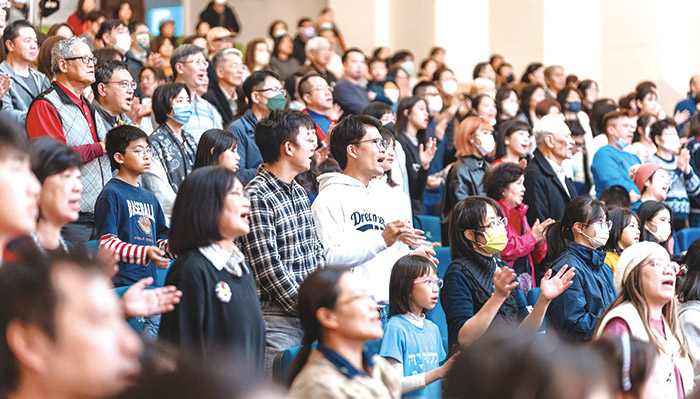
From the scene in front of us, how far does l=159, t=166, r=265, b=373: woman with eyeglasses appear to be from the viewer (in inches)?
118

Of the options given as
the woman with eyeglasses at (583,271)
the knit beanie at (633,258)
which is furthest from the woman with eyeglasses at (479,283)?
the knit beanie at (633,258)

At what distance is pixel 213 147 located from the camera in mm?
5031

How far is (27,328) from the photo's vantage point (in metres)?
1.89

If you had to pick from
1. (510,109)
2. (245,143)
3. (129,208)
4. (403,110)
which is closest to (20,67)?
(245,143)

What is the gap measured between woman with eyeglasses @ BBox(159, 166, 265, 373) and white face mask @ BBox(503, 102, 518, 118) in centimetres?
598

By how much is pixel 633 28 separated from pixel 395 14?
3.47 metres

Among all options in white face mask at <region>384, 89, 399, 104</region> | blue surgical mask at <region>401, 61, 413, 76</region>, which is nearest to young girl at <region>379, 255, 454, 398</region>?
white face mask at <region>384, 89, 399, 104</region>

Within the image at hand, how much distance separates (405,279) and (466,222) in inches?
25.6

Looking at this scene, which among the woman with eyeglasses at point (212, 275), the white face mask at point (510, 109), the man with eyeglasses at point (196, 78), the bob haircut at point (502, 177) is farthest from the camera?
the white face mask at point (510, 109)

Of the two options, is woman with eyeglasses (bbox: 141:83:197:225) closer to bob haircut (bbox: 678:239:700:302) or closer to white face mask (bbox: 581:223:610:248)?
white face mask (bbox: 581:223:610:248)

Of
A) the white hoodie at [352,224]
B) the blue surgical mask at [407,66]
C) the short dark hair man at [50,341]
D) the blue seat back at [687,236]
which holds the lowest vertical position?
the blue seat back at [687,236]

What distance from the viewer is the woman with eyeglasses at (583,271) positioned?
15.1 ft

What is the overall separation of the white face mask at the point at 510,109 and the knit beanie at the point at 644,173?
1985 millimetres

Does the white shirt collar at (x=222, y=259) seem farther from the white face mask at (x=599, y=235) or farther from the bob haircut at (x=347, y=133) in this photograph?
the white face mask at (x=599, y=235)
